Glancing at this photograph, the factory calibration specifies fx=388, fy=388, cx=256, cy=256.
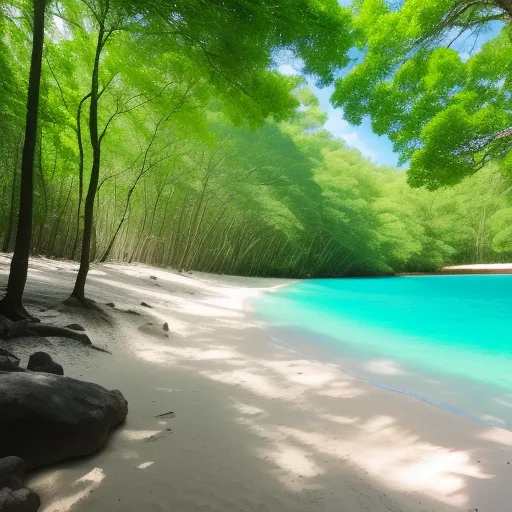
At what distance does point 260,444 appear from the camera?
2094 millimetres

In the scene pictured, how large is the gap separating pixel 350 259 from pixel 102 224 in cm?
1547

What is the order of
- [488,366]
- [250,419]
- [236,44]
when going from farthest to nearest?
[488,366]
[236,44]
[250,419]

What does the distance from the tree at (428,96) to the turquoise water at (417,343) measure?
2528 millimetres

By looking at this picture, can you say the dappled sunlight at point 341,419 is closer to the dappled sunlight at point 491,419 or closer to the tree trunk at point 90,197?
the dappled sunlight at point 491,419

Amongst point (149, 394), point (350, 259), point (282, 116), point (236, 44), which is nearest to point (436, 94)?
point (282, 116)

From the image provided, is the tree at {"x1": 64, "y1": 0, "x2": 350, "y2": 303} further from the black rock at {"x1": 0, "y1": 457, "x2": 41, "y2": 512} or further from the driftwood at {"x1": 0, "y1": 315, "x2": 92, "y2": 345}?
the black rock at {"x1": 0, "y1": 457, "x2": 41, "y2": 512}

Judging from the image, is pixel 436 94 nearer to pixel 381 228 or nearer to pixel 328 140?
pixel 381 228

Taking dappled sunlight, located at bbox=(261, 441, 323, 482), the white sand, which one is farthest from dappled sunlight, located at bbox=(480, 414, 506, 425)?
dappled sunlight, located at bbox=(261, 441, 323, 482)

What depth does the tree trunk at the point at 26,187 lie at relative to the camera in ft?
11.4

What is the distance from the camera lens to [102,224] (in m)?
12.4

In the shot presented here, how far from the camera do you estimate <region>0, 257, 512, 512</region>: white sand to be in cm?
161

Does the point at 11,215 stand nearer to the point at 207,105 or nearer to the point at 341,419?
the point at 207,105

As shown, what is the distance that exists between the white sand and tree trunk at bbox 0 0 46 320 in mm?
473

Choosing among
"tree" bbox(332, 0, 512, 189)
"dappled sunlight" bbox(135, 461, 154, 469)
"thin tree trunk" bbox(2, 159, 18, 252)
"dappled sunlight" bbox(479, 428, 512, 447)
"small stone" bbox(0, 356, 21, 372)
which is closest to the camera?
"dappled sunlight" bbox(135, 461, 154, 469)
